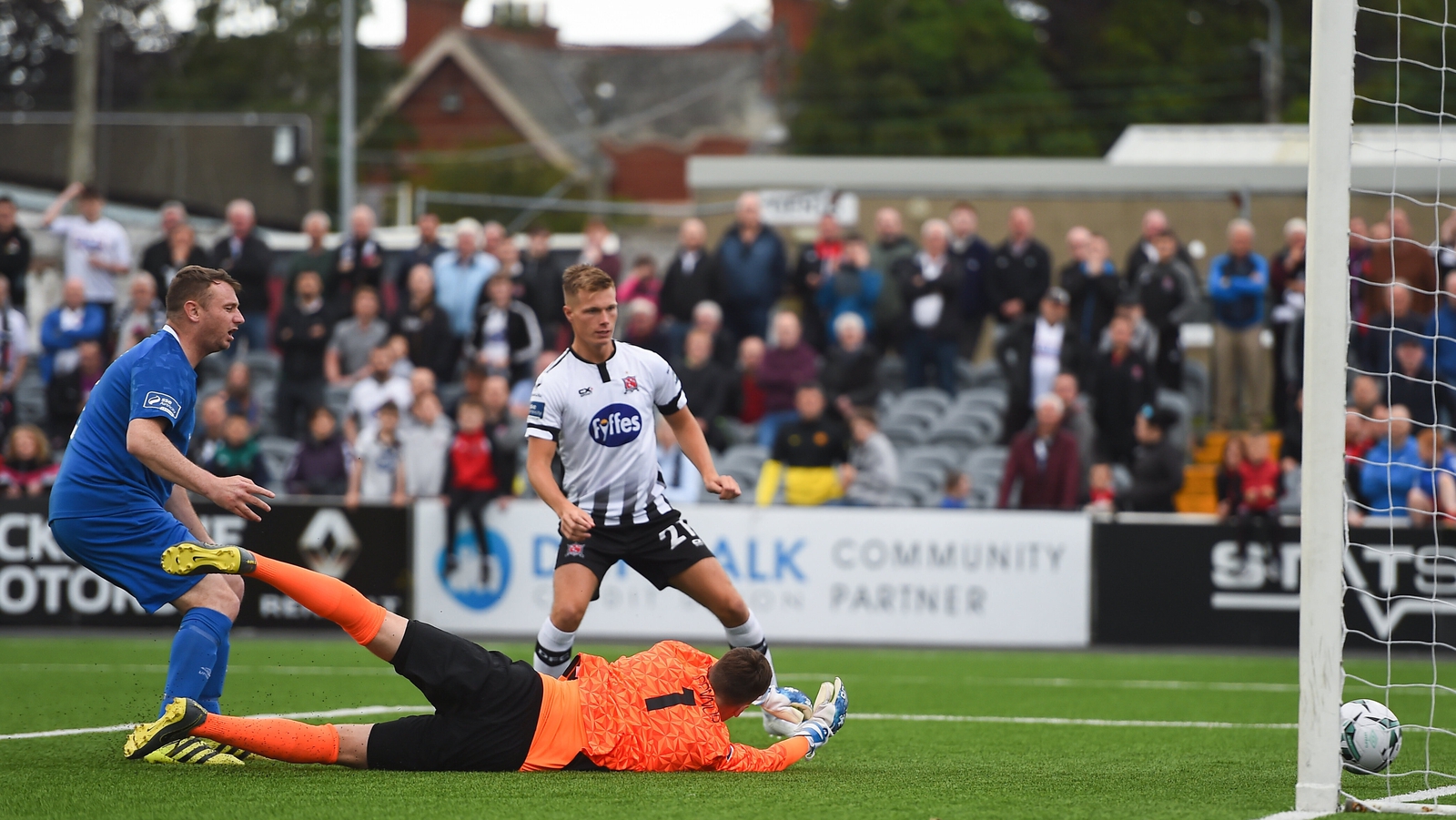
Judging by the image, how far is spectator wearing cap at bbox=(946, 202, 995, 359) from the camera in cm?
1681

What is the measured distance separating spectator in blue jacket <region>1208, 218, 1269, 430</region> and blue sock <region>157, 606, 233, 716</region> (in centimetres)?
1195

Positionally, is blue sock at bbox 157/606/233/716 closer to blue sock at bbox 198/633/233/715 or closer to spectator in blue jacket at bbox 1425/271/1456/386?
blue sock at bbox 198/633/233/715

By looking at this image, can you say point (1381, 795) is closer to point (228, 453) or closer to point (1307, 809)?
point (1307, 809)

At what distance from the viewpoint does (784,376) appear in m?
16.2

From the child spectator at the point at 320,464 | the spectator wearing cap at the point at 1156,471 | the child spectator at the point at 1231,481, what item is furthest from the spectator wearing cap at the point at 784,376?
the child spectator at the point at 320,464

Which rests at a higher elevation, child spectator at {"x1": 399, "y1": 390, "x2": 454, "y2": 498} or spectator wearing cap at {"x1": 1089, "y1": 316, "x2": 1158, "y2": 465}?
spectator wearing cap at {"x1": 1089, "y1": 316, "x2": 1158, "y2": 465}

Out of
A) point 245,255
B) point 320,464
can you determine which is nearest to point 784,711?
point 320,464

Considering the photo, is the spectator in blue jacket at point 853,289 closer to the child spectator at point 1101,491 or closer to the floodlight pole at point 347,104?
the child spectator at point 1101,491

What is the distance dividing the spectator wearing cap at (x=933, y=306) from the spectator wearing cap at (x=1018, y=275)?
409mm

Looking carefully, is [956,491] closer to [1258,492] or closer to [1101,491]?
[1101,491]

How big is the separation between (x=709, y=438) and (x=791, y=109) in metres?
39.2

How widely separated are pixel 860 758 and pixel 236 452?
9863 millimetres

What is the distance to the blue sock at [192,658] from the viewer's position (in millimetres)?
6492

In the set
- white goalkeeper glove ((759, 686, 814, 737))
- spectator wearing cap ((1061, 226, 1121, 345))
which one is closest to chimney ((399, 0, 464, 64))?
spectator wearing cap ((1061, 226, 1121, 345))
